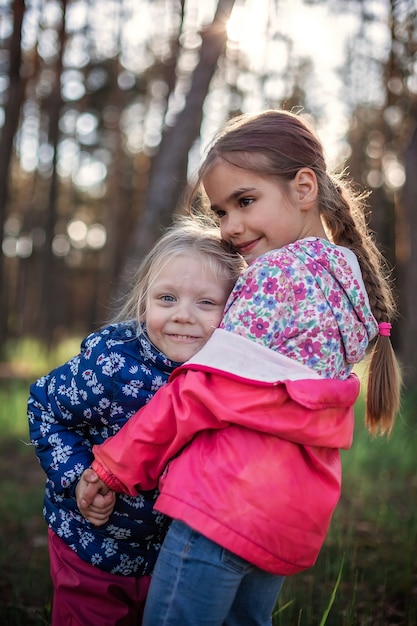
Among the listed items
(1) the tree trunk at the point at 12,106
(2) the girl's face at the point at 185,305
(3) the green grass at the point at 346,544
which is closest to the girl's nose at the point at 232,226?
(2) the girl's face at the point at 185,305

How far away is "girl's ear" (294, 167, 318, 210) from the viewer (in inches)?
78.8

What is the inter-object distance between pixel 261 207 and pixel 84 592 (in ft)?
4.74

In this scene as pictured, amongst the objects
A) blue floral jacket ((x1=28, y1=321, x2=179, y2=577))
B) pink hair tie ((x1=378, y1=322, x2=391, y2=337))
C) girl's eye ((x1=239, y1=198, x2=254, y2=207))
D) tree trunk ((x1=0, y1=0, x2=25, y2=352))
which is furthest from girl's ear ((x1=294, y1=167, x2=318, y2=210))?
tree trunk ((x1=0, y1=0, x2=25, y2=352))

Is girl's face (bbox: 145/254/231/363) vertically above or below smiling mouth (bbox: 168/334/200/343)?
above

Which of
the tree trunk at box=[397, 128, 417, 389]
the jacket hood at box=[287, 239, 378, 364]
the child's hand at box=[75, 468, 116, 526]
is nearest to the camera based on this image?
the jacket hood at box=[287, 239, 378, 364]

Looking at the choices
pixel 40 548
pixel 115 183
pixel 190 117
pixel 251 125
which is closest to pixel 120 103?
pixel 115 183

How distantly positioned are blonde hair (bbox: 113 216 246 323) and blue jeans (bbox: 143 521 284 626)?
805 mm

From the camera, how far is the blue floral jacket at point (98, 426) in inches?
80.2

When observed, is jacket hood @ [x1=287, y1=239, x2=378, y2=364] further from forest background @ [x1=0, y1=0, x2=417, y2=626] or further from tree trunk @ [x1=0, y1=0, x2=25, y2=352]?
tree trunk @ [x1=0, y1=0, x2=25, y2=352]

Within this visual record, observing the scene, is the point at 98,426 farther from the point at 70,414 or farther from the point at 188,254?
the point at 188,254

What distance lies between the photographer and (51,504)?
86.7 inches

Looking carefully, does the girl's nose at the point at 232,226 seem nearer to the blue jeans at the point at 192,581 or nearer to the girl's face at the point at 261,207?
the girl's face at the point at 261,207

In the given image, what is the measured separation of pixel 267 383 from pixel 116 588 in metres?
1.03

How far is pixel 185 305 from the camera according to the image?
2.02m
